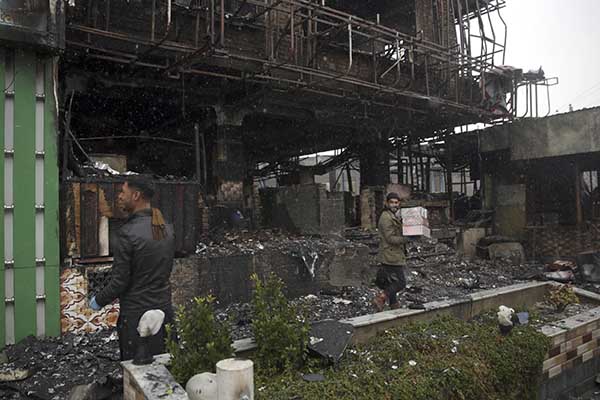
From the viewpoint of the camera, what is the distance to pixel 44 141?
17.6 ft

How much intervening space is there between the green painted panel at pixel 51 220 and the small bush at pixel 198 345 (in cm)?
288

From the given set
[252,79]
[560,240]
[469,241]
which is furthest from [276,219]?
[560,240]

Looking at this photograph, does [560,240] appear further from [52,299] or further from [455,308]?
[52,299]

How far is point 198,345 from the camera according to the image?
3.20 meters

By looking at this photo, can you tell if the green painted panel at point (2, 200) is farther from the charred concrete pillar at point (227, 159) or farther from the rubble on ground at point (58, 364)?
the charred concrete pillar at point (227, 159)

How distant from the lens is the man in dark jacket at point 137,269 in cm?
351

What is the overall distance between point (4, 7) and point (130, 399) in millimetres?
4458

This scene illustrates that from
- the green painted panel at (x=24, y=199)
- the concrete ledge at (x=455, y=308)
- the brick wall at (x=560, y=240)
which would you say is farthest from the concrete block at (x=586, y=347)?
the brick wall at (x=560, y=240)

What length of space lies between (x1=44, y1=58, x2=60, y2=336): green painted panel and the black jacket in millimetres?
2212

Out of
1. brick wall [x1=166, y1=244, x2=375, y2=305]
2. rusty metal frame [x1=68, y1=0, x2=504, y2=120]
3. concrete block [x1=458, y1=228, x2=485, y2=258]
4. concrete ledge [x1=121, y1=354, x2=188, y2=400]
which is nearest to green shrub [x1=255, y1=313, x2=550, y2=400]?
concrete ledge [x1=121, y1=354, x2=188, y2=400]

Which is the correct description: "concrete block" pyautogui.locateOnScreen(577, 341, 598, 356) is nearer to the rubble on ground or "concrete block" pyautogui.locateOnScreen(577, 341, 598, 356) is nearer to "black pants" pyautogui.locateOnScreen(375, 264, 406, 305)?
"black pants" pyautogui.locateOnScreen(375, 264, 406, 305)

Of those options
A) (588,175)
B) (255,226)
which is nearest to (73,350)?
(255,226)

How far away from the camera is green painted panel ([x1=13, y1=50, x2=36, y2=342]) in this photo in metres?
5.14

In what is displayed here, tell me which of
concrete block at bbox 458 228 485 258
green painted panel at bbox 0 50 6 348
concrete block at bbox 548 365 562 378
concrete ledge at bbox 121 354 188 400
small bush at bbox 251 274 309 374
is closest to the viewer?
concrete ledge at bbox 121 354 188 400
